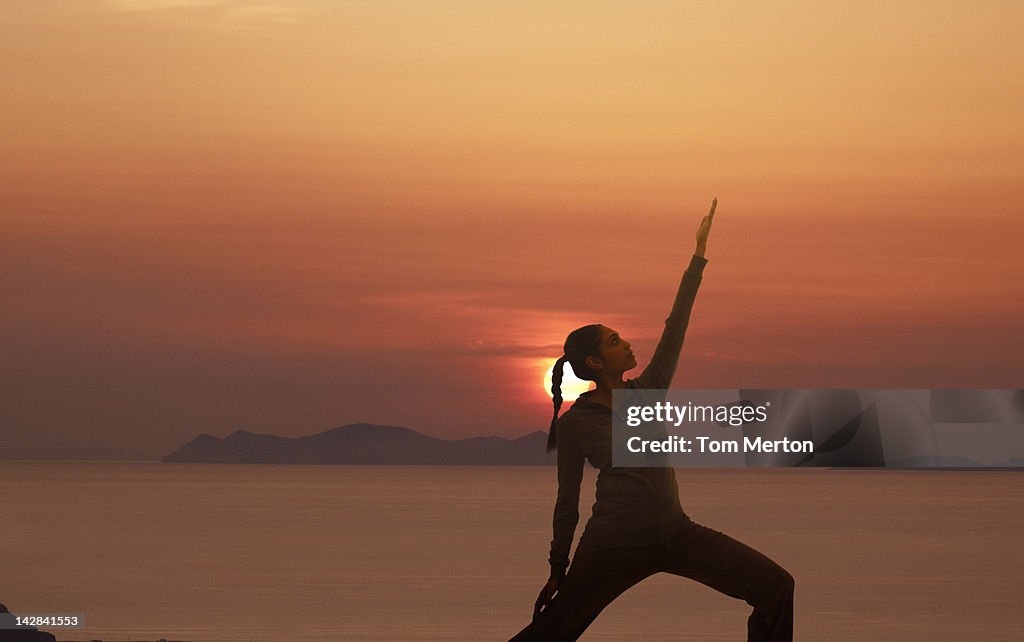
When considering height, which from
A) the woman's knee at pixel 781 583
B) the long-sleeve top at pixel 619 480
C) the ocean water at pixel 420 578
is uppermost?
the ocean water at pixel 420 578

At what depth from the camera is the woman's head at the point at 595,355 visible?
25.9 feet

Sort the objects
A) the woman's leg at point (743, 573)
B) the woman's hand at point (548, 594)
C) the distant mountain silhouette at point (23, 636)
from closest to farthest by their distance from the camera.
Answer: the woman's leg at point (743, 573) → the woman's hand at point (548, 594) → the distant mountain silhouette at point (23, 636)

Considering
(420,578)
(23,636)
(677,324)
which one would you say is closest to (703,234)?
(677,324)

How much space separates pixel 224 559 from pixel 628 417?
129ft

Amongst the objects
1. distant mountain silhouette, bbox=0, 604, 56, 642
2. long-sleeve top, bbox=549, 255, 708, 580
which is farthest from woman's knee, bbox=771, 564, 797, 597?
distant mountain silhouette, bbox=0, 604, 56, 642

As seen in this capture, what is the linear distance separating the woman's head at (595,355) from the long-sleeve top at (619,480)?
0.12m

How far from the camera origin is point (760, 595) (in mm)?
7809

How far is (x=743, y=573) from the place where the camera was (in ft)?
25.6

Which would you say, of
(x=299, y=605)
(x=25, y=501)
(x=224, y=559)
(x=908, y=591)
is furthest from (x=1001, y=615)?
(x=25, y=501)

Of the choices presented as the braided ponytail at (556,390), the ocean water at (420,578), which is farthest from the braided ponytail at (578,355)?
the ocean water at (420,578)

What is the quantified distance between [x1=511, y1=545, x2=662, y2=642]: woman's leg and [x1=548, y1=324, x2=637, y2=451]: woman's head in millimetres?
585

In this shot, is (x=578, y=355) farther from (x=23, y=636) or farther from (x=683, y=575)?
(x=23, y=636)

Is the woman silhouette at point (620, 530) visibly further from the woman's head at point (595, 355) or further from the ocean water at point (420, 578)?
the ocean water at point (420, 578)

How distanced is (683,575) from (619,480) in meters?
0.53
